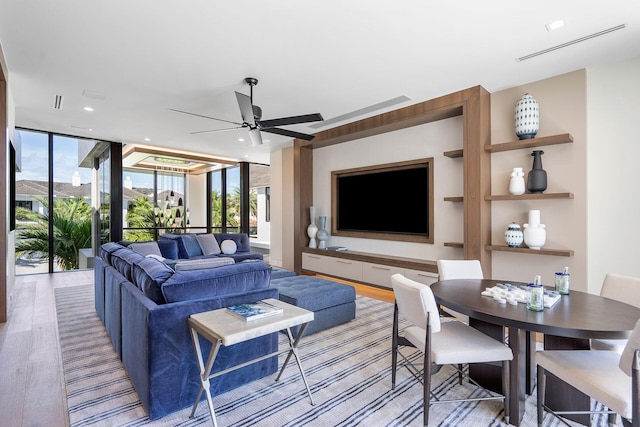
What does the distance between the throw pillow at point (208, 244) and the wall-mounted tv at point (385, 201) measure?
88.4 inches

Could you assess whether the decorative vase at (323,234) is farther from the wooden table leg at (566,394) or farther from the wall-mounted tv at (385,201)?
the wooden table leg at (566,394)

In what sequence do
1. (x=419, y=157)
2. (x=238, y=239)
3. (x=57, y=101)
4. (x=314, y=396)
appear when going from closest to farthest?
(x=314, y=396), (x=57, y=101), (x=419, y=157), (x=238, y=239)

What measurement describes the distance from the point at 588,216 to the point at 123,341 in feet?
14.2

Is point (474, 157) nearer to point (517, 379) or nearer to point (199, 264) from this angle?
point (517, 379)

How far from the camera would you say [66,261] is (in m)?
6.28

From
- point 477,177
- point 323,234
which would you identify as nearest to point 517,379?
point 477,177

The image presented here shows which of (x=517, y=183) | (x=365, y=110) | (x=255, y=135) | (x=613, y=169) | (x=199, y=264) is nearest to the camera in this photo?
(x=199, y=264)

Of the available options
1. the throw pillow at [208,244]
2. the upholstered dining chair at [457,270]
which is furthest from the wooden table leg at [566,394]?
the throw pillow at [208,244]

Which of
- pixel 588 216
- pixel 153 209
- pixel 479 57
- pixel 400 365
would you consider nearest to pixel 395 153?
pixel 479 57

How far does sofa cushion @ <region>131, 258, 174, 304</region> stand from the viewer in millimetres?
2012

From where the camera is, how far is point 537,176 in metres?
3.36

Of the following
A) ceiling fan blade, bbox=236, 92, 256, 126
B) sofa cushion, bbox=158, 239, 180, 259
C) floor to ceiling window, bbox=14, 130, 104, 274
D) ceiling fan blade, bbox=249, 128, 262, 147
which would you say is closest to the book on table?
ceiling fan blade, bbox=236, 92, 256, 126

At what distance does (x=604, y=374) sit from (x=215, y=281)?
7.15 ft

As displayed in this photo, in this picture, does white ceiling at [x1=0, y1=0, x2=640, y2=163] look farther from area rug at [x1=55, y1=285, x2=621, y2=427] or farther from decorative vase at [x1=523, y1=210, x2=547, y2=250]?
area rug at [x1=55, y1=285, x2=621, y2=427]
